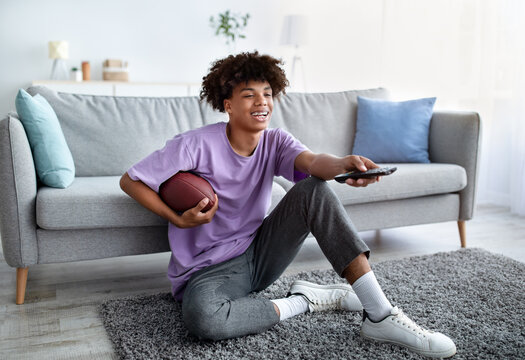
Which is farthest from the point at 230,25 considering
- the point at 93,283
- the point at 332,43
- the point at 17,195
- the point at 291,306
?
the point at 291,306

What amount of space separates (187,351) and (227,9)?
14.2 feet

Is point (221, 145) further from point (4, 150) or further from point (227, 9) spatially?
point (227, 9)

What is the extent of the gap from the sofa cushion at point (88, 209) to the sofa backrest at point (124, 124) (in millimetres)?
435

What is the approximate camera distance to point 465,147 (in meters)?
2.93

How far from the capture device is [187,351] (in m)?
1.63

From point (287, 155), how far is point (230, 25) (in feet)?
11.8

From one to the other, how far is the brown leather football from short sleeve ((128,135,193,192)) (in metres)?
0.02

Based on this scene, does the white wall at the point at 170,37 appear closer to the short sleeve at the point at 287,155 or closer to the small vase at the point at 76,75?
the small vase at the point at 76,75

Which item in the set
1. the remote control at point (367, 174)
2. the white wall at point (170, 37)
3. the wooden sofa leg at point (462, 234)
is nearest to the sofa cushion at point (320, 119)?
the wooden sofa leg at point (462, 234)

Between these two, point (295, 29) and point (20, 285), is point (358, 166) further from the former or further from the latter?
point (295, 29)

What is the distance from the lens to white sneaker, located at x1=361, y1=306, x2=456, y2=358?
5.16 ft

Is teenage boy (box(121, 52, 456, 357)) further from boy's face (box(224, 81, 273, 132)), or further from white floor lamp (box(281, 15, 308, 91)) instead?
white floor lamp (box(281, 15, 308, 91))

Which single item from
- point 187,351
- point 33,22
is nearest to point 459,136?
point 187,351

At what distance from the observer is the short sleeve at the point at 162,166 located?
1755 millimetres
